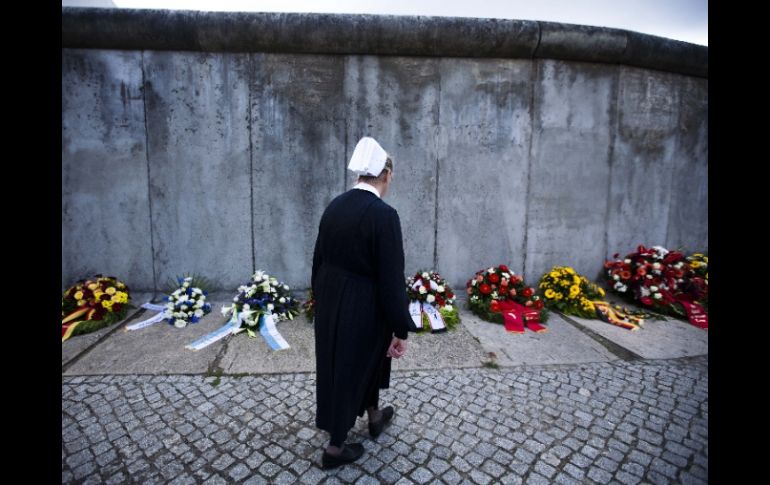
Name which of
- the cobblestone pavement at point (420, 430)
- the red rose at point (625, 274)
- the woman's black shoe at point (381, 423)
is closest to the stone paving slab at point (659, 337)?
the cobblestone pavement at point (420, 430)

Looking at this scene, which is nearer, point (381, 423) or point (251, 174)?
point (381, 423)

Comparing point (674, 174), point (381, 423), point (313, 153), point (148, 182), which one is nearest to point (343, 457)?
point (381, 423)

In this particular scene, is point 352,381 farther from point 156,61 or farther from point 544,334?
point 156,61

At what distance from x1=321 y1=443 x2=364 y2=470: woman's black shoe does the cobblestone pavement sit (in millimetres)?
46

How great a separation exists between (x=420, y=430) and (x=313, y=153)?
13.1 ft

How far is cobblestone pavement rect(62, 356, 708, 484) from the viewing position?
237 cm

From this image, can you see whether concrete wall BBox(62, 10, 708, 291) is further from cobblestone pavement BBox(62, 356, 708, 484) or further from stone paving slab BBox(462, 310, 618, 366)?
cobblestone pavement BBox(62, 356, 708, 484)

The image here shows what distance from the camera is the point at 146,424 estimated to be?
9.10 feet

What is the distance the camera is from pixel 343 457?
7.86 ft

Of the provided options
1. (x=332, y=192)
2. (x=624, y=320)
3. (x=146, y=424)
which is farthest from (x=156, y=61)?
(x=624, y=320)

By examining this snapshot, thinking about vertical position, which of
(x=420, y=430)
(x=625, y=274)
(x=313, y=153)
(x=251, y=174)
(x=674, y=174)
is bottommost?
(x=420, y=430)

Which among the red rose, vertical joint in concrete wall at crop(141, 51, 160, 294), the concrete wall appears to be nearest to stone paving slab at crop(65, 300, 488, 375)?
vertical joint in concrete wall at crop(141, 51, 160, 294)

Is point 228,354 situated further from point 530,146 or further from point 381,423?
point 530,146

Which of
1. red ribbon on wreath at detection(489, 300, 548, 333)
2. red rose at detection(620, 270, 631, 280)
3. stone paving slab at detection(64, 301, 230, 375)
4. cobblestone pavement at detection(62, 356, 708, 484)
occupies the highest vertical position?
red rose at detection(620, 270, 631, 280)
